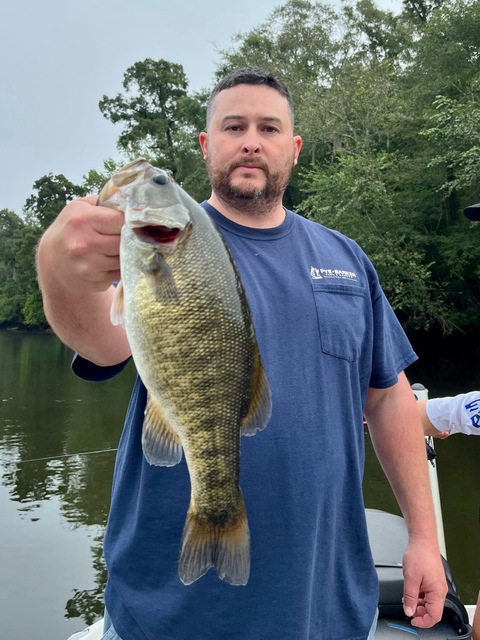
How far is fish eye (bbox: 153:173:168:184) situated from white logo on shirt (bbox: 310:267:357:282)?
611mm

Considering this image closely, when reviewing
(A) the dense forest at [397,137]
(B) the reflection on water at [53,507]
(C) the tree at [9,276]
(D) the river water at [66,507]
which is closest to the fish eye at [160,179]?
(D) the river water at [66,507]

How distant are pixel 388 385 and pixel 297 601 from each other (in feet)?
2.36

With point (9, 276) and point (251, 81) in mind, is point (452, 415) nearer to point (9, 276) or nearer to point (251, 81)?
point (251, 81)

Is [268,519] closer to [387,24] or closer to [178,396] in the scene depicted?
[178,396]

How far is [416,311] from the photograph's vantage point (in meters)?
18.1

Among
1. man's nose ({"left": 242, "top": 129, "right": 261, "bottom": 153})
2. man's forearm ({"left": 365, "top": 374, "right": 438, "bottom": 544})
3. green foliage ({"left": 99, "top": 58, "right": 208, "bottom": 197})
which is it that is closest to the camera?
man's nose ({"left": 242, "top": 129, "right": 261, "bottom": 153})

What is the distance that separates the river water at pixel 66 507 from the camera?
5.64 metres

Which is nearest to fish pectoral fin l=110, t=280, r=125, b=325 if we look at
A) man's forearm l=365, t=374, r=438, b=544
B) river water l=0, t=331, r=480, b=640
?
man's forearm l=365, t=374, r=438, b=544

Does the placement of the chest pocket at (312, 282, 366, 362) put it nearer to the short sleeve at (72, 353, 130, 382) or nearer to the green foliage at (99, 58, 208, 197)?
the short sleeve at (72, 353, 130, 382)

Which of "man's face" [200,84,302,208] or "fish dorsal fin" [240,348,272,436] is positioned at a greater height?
"man's face" [200,84,302,208]

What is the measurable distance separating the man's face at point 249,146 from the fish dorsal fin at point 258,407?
0.69 metres

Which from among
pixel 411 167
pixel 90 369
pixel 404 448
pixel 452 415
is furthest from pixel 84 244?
pixel 411 167

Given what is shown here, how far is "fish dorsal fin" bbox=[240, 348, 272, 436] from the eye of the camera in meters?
1.27

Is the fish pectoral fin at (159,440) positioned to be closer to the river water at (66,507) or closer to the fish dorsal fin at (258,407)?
the fish dorsal fin at (258,407)
